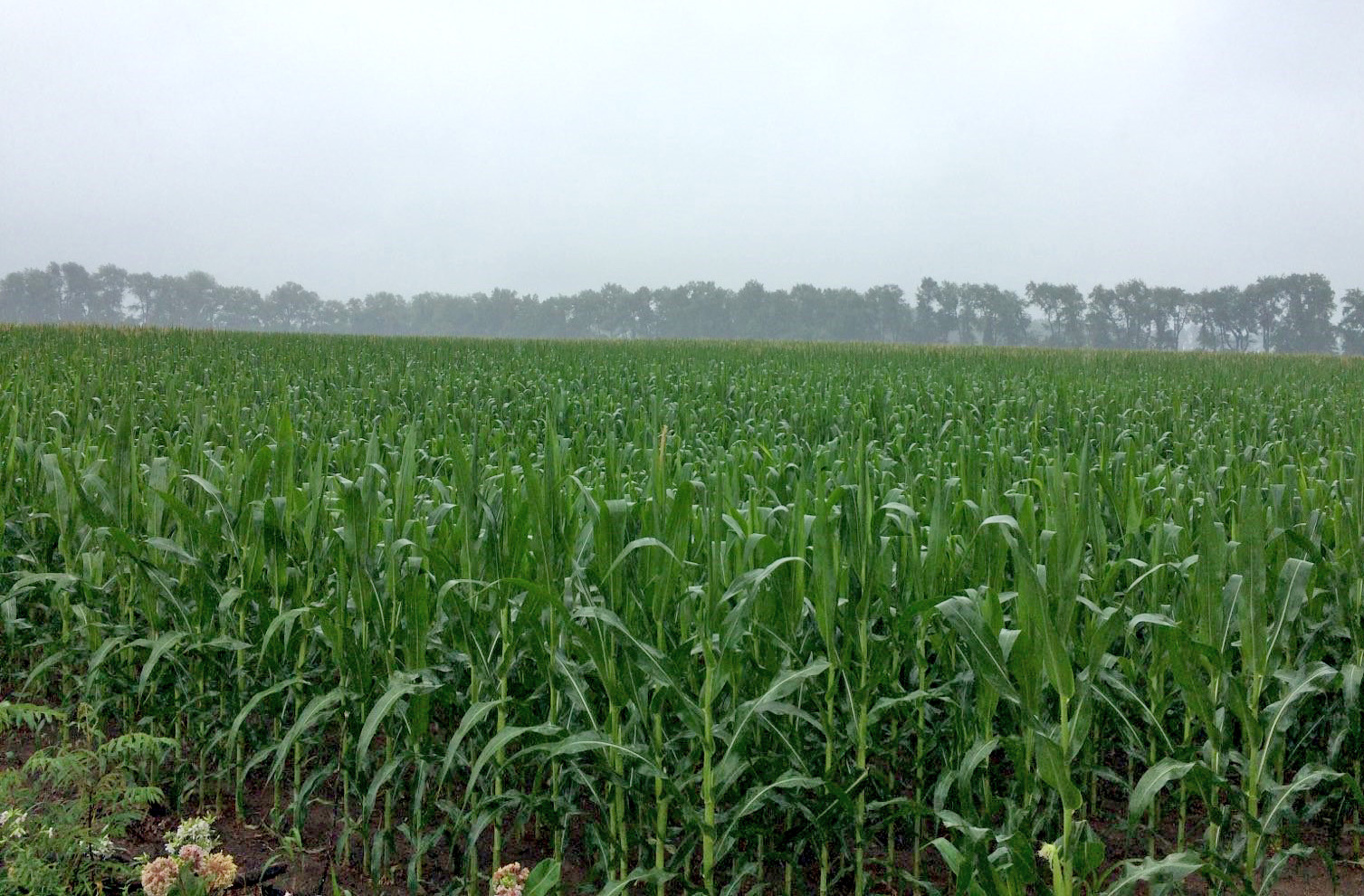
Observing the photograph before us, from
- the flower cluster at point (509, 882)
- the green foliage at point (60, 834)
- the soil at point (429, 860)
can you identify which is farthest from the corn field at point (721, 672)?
the green foliage at point (60, 834)

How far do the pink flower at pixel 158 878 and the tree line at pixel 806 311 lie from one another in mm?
109189

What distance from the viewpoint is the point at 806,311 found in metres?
124

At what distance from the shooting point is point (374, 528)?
3053mm

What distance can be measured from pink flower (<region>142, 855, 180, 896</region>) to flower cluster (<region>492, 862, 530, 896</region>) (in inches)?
26.4

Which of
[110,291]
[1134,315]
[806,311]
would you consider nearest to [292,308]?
[110,291]

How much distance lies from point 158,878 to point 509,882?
2.45 feet

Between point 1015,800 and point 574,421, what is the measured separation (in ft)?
29.1

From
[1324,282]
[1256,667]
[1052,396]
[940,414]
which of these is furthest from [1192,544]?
[1324,282]

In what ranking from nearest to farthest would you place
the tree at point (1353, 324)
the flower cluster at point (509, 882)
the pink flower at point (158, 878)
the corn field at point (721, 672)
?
the flower cluster at point (509, 882) → the pink flower at point (158, 878) → the corn field at point (721, 672) → the tree at point (1353, 324)

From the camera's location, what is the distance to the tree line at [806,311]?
110 metres

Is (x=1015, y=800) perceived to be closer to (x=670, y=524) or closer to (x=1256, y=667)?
(x=1256, y=667)

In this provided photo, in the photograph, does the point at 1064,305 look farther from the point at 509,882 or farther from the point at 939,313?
the point at 509,882

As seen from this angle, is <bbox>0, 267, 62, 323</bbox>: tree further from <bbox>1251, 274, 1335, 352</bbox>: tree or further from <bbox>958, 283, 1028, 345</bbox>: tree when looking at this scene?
<bbox>1251, 274, 1335, 352</bbox>: tree

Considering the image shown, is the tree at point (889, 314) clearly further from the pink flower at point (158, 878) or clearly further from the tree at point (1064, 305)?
the pink flower at point (158, 878)
